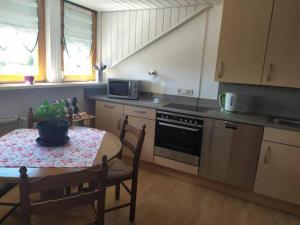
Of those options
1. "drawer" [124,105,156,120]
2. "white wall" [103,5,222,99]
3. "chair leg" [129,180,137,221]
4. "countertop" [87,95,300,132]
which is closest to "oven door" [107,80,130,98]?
"countertop" [87,95,300,132]

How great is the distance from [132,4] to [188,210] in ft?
8.50

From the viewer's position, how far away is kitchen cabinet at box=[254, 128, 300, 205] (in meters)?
2.13

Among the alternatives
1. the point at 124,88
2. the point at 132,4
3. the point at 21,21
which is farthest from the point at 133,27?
the point at 21,21

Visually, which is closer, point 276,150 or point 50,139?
point 50,139

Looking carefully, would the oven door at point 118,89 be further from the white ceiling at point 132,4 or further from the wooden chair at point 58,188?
the wooden chair at point 58,188

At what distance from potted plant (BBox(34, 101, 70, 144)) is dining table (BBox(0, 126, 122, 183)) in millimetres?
69

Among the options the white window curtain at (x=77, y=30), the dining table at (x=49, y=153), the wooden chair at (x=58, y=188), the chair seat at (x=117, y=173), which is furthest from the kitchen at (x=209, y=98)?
the wooden chair at (x=58, y=188)

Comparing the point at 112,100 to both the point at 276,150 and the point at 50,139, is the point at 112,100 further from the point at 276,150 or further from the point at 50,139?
the point at 276,150

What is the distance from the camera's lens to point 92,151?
4.96 feet

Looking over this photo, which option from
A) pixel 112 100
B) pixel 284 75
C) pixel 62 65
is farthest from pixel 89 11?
pixel 284 75

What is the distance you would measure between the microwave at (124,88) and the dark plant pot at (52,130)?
1632mm

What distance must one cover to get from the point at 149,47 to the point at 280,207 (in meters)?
2.55

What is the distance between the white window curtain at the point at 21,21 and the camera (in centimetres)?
236

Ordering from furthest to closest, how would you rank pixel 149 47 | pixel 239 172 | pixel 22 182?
pixel 149 47 → pixel 239 172 → pixel 22 182
